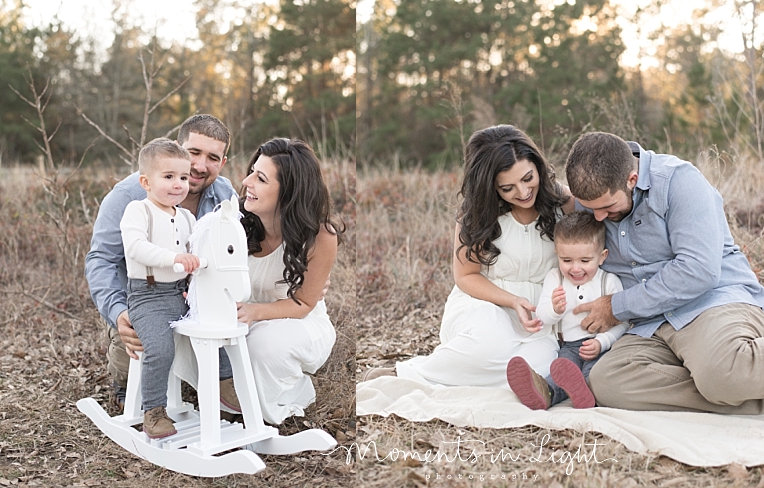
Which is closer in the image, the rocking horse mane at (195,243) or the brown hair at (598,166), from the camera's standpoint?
the rocking horse mane at (195,243)

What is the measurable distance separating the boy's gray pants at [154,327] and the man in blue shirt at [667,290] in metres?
1.97

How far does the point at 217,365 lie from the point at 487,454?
124 cm

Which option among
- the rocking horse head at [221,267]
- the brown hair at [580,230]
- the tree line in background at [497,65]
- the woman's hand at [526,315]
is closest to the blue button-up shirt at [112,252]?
the rocking horse head at [221,267]

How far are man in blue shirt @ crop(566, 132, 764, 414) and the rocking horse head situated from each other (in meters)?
1.59

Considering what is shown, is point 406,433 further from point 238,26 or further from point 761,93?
point 238,26

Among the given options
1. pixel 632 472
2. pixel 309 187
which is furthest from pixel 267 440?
pixel 632 472

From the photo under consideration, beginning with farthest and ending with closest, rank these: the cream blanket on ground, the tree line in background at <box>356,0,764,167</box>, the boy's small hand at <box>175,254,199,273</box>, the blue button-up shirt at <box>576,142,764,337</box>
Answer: the tree line in background at <box>356,0,764,167</box> < the blue button-up shirt at <box>576,142,764,337</box> < the boy's small hand at <box>175,254,199,273</box> < the cream blanket on ground

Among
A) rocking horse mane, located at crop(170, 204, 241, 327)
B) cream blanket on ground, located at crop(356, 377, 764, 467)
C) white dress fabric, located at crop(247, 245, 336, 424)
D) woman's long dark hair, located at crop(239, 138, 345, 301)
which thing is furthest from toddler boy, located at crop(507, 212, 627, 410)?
rocking horse mane, located at crop(170, 204, 241, 327)

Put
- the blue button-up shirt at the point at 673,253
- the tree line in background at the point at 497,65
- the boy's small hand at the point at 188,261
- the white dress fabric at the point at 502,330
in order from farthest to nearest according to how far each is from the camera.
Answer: the tree line in background at the point at 497,65
the white dress fabric at the point at 502,330
the blue button-up shirt at the point at 673,253
the boy's small hand at the point at 188,261

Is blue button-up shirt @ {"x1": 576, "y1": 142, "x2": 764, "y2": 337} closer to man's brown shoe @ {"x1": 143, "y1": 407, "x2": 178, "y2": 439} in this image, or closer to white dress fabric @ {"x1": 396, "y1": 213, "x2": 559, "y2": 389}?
white dress fabric @ {"x1": 396, "y1": 213, "x2": 559, "y2": 389}

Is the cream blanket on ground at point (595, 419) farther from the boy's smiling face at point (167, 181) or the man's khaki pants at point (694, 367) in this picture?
the boy's smiling face at point (167, 181)

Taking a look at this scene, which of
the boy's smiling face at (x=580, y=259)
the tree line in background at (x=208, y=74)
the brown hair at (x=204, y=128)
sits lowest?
the boy's smiling face at (x=580, y=259)

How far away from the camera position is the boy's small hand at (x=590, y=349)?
3.61 meters

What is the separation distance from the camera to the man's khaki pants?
10.2 feet
